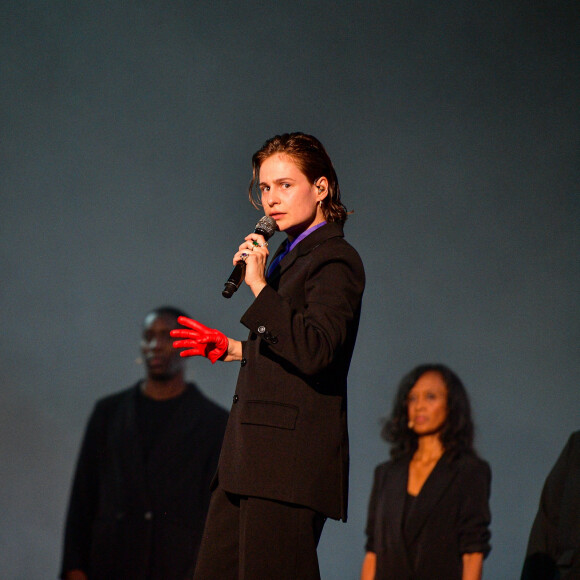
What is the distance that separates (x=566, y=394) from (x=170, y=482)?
1.80m

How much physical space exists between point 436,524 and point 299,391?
1.65 meters

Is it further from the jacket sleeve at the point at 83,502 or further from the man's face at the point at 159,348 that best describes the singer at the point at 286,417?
the jacket sleeve at the point at 83,502

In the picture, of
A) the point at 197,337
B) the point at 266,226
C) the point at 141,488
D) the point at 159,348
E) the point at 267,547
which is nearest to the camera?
the point at 267,547

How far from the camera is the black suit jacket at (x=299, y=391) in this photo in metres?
1.37

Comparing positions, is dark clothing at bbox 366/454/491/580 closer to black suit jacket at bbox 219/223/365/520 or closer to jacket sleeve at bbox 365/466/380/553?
jacket sleeve at bbox 365/466/380/553

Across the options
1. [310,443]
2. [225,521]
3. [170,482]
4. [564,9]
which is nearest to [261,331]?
[310,443]

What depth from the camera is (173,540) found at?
2.93 meters

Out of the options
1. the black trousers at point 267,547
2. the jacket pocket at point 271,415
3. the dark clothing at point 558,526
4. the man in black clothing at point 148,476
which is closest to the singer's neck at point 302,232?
the jacket pocket at point 271,415

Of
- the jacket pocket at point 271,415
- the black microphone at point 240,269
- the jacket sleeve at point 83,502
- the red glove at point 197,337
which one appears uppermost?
the black microphone at point 240,269

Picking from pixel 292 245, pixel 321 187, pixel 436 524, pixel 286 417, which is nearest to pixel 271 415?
pixel 286 417

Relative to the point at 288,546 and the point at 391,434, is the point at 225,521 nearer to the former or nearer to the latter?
the point at 288,546

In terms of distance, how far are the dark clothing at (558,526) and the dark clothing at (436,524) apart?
0.19 meters

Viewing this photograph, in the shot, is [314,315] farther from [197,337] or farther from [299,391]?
[197,337]

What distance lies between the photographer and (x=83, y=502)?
10.1 ft
